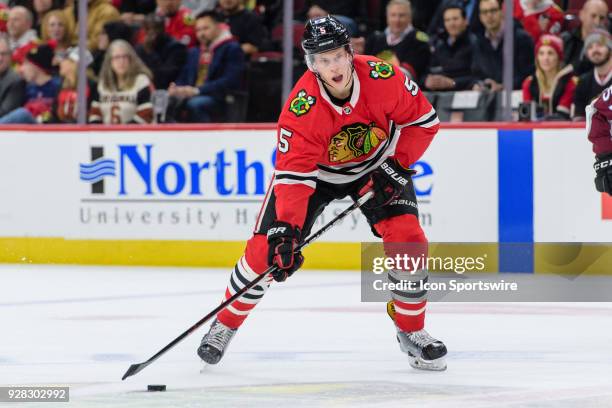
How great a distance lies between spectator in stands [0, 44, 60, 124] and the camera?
29.4 ft

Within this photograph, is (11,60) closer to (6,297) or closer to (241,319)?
(6,297)

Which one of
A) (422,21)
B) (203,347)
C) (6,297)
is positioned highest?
(422,21)

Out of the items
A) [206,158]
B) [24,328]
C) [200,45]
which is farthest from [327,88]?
[200,45]

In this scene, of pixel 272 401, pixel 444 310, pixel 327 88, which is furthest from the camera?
pixel 444 310

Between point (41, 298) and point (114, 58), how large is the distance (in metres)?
2.86

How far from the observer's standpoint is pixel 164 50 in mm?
8805

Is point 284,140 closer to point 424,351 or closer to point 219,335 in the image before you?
point 219,335

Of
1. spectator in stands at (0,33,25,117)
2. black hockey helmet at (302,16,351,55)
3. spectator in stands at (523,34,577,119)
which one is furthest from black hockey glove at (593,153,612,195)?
spectator in stands at (0,33,25,117)

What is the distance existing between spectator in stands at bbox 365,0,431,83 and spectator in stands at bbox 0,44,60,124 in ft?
7.64

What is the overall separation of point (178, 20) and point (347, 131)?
480 cm

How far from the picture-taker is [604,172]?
192 inches

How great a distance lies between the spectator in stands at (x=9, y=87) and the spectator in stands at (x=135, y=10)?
89 cm

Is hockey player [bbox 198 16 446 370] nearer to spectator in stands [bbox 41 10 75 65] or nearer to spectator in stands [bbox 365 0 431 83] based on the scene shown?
spectator in stands [bbox 365 0 431 83]

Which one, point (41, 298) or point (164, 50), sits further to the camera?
point (164, 50)
